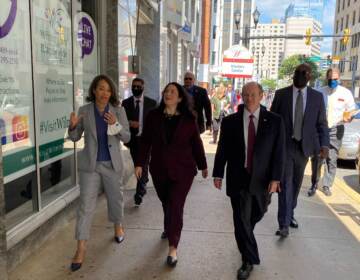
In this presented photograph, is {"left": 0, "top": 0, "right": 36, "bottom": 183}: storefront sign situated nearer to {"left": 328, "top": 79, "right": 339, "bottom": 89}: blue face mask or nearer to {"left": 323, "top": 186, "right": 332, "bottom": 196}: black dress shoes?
{"left": 328, "top": 79, "right": 339, "bottom": 89}: blue face mask

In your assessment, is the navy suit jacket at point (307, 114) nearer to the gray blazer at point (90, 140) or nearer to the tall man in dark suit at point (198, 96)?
the gray blazer at point (90, 140)

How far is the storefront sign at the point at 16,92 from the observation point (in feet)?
12.2

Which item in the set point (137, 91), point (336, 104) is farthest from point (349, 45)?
point (137, 91)

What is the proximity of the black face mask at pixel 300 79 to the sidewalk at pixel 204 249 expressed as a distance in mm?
1799

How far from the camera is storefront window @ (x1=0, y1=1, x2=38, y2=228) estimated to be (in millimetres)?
3744

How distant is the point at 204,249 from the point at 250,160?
51.0 inches

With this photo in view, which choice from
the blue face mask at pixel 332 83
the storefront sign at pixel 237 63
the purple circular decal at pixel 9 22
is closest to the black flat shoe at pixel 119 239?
the purple circular decal at pixel 9 22

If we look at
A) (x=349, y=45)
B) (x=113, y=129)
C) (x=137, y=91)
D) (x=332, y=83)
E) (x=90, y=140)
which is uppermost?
(x=349, y=45)

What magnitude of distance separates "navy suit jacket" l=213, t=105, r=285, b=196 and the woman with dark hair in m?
0.41

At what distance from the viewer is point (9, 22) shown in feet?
12.4

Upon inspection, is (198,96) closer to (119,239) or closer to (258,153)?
(119,239)

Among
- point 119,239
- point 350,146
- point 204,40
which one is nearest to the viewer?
point 119,239

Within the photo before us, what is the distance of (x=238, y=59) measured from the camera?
14375 mm

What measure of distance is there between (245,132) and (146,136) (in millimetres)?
1042
